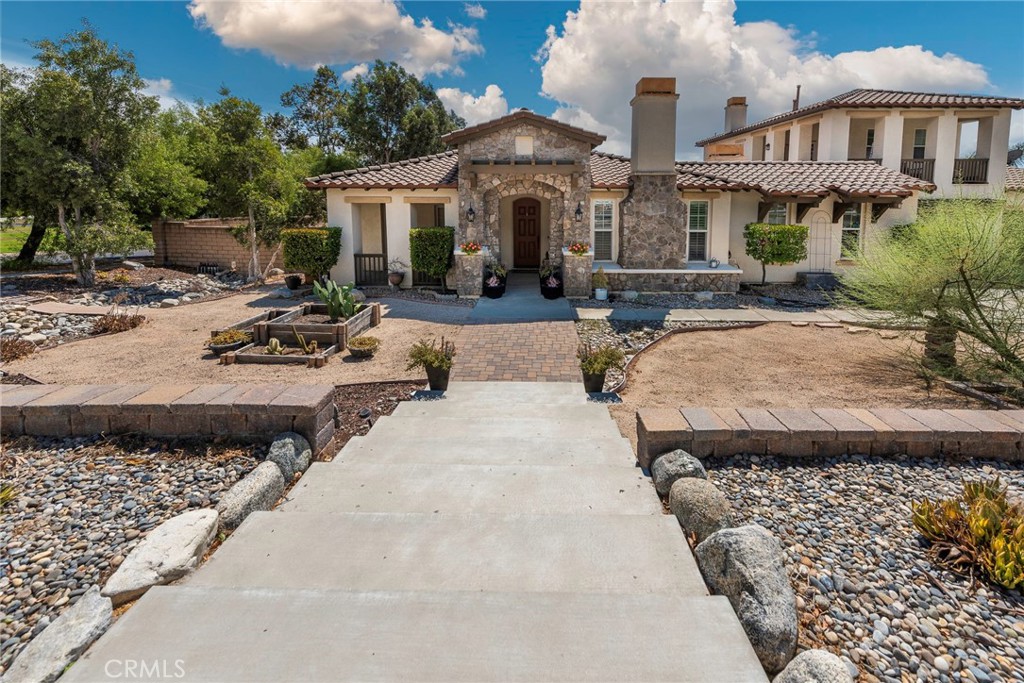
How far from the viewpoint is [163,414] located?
5.11 metres

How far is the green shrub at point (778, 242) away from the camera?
16.6 metres

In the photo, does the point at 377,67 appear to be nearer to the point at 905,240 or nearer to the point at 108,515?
the point at 905,240

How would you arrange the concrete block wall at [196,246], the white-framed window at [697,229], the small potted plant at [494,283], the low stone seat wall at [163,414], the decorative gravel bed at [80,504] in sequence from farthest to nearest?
the concrete block wall at [196,246]
the white-framed window at [697,229]
the small potted plant at [494,283]
the low stone seat wall at [163,414]
the decorative gravel bed at [80,504]

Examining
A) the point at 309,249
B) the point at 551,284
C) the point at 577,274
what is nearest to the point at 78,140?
the point at 309,249

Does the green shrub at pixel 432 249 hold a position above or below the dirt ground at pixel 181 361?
above

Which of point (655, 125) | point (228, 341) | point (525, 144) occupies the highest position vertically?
point (655, 125)

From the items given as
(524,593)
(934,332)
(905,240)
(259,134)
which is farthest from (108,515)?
(259,134)

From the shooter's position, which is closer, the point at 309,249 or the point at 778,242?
the point at 778,242

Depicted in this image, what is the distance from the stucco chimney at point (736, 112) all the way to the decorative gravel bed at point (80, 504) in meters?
32.7

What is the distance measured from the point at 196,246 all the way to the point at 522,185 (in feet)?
44.4

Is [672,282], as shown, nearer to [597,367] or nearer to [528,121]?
[528,121]

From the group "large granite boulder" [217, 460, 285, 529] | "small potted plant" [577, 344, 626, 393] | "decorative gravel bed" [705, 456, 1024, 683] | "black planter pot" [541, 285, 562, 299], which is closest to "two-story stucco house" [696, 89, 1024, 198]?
"black planter pot" [541, 285, 562, 299]

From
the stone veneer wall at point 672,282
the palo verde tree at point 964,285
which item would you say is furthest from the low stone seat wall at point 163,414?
the stone veneer wall at point 672,282

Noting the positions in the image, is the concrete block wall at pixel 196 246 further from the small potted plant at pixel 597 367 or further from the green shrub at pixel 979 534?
the green shrub at pixel 979 534
